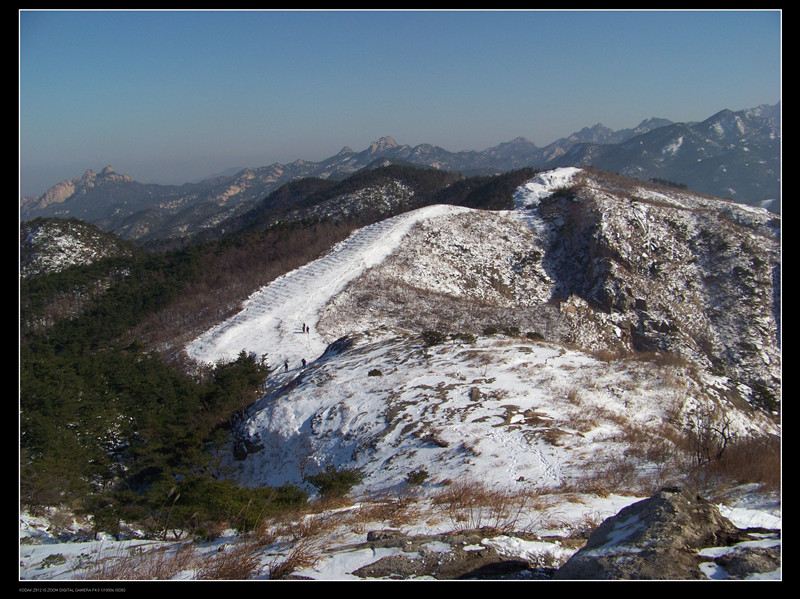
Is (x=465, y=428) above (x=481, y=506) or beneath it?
beneath

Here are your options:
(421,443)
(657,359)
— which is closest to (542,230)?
(657,359)

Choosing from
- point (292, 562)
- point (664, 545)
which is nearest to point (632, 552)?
point (664, 545)

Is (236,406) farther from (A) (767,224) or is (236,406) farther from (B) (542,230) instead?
(A) (767,224)

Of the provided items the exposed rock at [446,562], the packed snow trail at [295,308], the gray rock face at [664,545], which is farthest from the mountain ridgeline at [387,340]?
the gray rock face at [664,545]

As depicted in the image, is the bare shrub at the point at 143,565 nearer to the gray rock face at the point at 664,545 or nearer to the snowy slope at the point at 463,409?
the gray rock face at the point at 664,545

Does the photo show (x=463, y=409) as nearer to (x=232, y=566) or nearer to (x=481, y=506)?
(x=481, y=506)

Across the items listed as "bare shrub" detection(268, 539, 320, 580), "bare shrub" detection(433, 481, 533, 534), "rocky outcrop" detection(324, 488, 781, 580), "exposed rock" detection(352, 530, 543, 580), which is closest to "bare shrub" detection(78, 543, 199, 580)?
"bare shrub" detection(268, 539, 320, 580)
